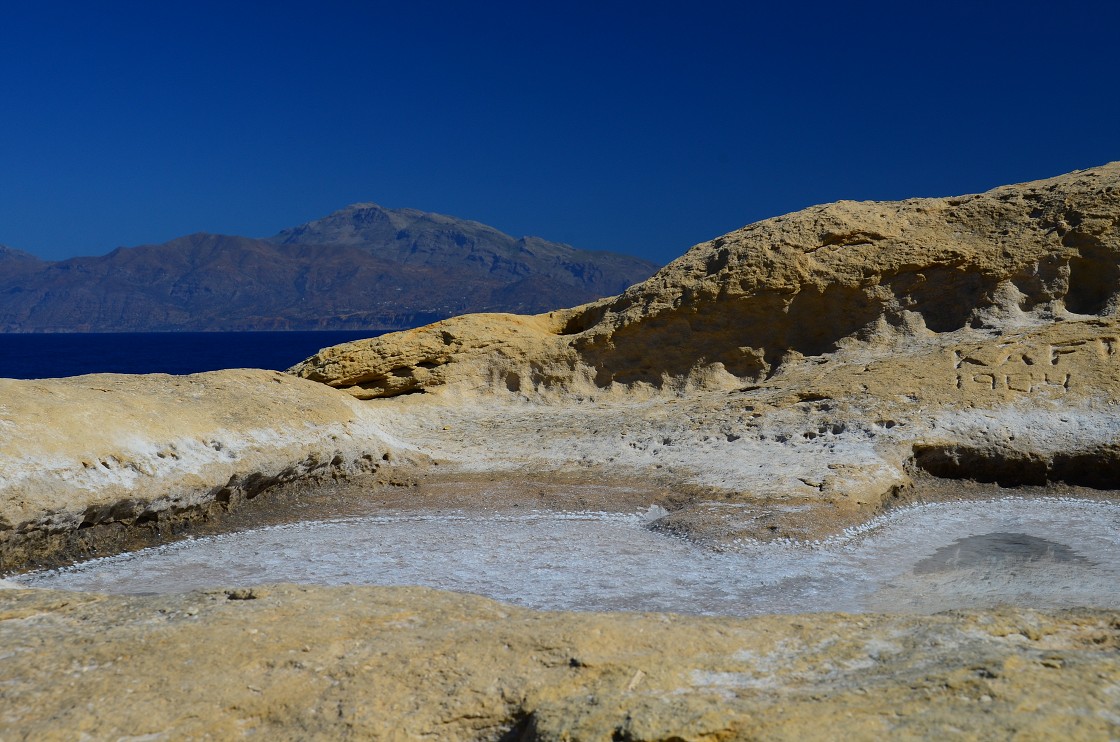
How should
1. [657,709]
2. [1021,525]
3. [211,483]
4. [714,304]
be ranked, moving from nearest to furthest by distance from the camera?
[657,709] < [1021,525] < [211,483] < [714,304]

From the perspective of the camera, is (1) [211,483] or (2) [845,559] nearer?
(2) [845,559]

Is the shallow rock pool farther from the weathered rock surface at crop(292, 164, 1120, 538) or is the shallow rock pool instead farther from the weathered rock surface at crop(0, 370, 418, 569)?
the weathered rock surface at crop(292, 164, 1120, 538)

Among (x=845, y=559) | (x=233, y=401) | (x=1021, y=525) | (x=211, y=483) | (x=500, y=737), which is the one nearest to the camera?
(x=500, y=737)

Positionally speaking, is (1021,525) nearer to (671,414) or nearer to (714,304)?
(671,414)

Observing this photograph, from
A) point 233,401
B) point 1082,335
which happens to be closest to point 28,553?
point 233,401

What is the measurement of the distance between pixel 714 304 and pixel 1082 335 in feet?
19.4

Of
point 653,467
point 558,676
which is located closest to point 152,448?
point 653,467

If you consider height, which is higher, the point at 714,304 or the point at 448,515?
the point at 714,304

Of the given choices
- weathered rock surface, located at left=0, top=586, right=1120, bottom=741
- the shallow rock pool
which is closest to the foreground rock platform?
weathered rock surface, located at left=0, top=586, right=1120, bottom=741

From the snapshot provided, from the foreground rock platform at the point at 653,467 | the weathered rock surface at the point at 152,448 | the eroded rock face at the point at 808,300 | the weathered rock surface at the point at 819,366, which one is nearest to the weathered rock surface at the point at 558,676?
the foreground rock platform at the point at 653,467

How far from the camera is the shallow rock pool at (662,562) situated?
8.97m

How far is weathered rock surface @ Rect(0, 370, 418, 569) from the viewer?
10617 mm

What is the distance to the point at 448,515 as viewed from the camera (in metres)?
Answer: 12.8

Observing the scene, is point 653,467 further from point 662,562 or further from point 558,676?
point 558,676
